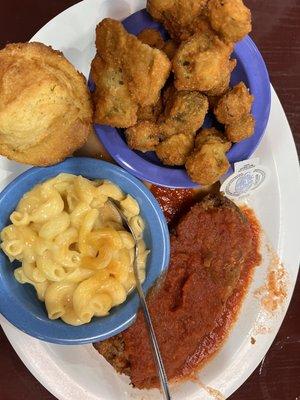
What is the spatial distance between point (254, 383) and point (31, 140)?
4.22 feet

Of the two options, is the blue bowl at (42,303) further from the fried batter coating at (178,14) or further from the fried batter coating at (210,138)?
the fried batter coating at (178,14)

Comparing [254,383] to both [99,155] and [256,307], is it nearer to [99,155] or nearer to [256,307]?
[256,307]

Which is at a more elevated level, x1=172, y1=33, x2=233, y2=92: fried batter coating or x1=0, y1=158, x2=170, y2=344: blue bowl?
x1=172, y1=33, x2=233, y2=92: fried batter coating

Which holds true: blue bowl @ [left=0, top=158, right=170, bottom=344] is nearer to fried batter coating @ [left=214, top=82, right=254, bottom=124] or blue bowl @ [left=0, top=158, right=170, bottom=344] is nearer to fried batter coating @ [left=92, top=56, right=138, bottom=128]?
fried batter coating @ [left=92, top=56, right=138, bottom=128]

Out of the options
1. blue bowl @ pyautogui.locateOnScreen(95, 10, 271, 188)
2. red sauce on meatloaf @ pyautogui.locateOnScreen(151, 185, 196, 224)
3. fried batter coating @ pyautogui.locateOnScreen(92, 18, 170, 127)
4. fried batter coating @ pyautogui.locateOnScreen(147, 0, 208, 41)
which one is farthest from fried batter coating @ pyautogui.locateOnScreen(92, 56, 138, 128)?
red sauce on meatloaf @ pyautogui.locateOnScreen(151, 185, 196, 224)

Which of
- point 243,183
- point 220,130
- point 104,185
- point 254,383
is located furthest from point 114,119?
point 254,383

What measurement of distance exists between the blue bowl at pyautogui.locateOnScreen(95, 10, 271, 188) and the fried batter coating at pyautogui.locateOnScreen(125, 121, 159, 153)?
5 centimetres

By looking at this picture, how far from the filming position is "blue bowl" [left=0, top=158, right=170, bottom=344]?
1.69 m

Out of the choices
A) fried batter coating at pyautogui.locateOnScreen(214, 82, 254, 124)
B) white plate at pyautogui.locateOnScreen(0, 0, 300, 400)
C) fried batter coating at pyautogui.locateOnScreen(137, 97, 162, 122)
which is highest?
Result: fried batter coating at pyautogui.locateOnScreen(137, 97, 162, 122)

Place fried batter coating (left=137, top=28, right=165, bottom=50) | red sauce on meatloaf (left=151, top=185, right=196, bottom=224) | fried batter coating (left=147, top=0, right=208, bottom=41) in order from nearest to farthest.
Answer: fried batter coating (left=147, top=0, right=208, bottom=41) → fried batter coating (left=137, top=28, right=165, bottom=50) → red sauce on meatloaf (left=151, top=185, right=196, bottom=224)

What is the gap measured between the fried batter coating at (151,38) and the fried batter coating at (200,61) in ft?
0.47

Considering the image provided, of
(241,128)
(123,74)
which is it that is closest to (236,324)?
(241,128)

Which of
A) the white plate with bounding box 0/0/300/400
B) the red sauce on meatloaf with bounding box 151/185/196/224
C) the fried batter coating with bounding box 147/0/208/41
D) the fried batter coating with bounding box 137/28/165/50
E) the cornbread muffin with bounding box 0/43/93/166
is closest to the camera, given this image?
the cornbread muffin with bounding box 0/43/93/166

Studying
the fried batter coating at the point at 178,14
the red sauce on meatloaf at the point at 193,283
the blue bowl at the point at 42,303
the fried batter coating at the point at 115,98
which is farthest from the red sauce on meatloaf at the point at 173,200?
the fried batter coating at the point at 178,14
